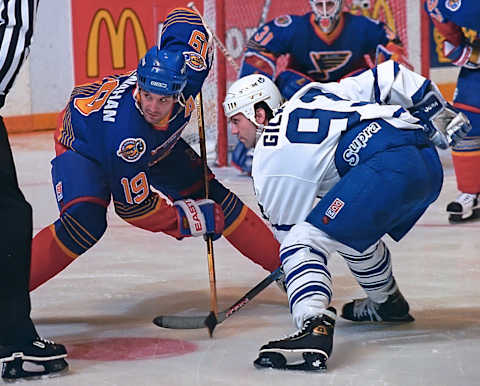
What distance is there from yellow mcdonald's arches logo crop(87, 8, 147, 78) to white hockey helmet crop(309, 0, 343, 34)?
2.11m

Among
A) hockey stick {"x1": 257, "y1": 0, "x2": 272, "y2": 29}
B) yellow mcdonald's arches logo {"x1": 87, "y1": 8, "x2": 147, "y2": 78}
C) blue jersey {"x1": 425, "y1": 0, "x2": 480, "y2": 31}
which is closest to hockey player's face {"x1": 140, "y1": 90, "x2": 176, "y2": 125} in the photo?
blue jersey {"x1": 425, "y1": 0, "x2": 480, "y2": 31}

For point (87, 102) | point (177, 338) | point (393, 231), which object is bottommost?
point (177, 338)

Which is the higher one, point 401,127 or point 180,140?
point 401,127

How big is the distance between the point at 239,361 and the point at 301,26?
326 cm

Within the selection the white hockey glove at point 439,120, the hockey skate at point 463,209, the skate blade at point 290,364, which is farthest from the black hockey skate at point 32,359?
the hockey skate at point 463,209

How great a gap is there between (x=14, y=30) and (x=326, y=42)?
3504 millimetres

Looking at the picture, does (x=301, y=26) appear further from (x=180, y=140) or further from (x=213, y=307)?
(x=213, y=307)

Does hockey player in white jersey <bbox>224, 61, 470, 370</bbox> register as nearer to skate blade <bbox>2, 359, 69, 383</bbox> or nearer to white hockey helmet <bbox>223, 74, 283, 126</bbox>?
white hockey helmet <bbox>223, 74, 283, 126</bbox>

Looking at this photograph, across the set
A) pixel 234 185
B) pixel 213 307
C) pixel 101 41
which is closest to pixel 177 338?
pixel 213 307

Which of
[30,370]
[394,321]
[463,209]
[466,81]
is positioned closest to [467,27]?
[466,81]

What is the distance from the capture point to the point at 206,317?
10.8 ft

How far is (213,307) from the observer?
3369 millimetres

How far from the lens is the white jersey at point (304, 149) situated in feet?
9.54

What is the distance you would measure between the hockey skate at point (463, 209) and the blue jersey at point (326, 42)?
1.22 meters
